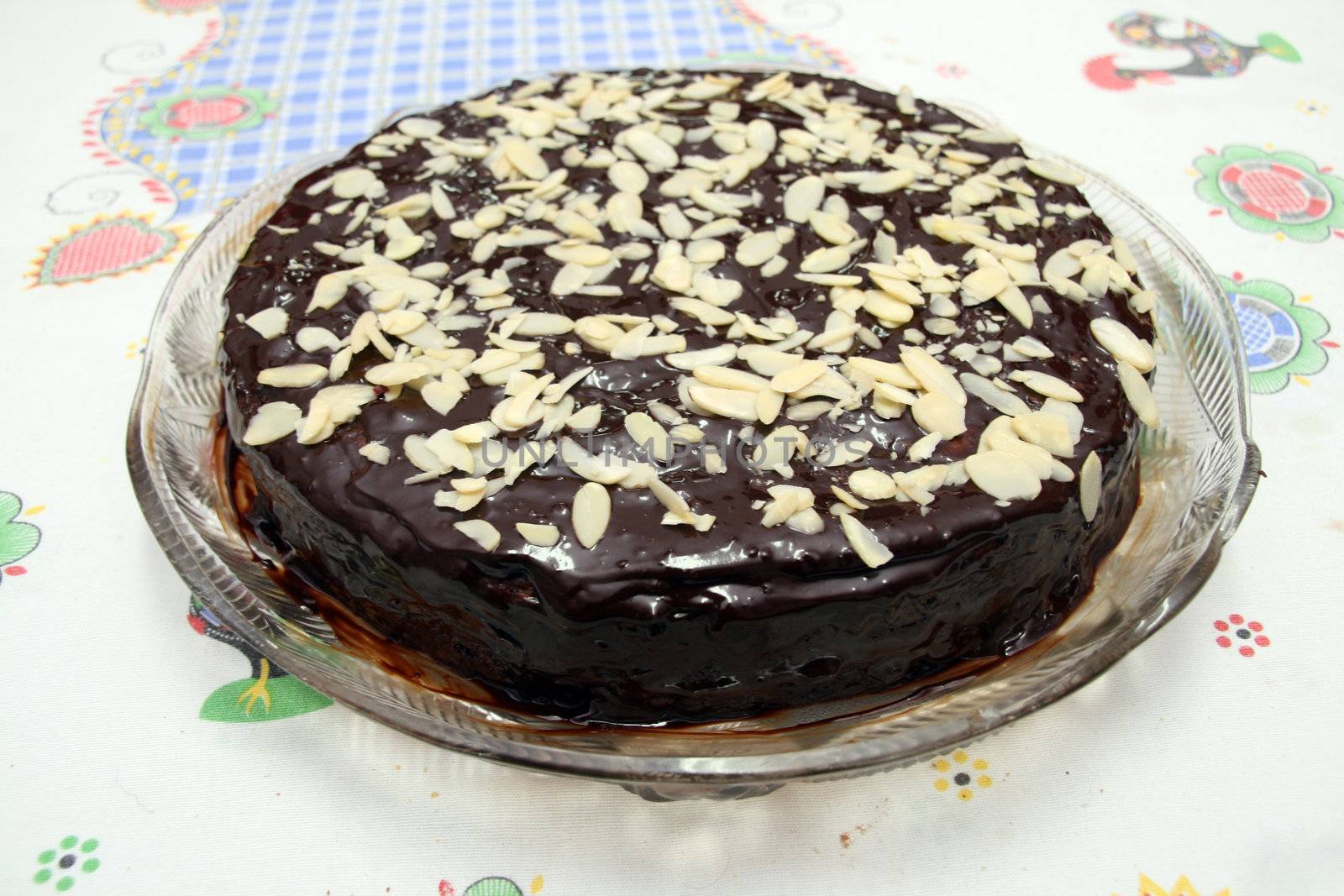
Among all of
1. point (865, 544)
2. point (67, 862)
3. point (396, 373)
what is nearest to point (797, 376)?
point (865, 544)

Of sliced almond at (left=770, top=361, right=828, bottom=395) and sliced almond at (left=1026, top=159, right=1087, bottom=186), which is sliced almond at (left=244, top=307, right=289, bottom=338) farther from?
sliced almond at (left=1026, top=159, right=1087, bottom=186)

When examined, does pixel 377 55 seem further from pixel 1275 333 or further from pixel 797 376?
pixel 1275 333

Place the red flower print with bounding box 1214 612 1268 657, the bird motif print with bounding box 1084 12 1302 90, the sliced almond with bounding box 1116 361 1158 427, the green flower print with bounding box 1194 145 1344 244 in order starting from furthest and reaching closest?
the bird motif print with bounding box 1084 12 1302 90 < the green flower print with bounding box 1194 145 1344 244 < the red flower print with bounding box 1214 612 1268 657 < the sliced almond with bounding box 1116 361 1158 427

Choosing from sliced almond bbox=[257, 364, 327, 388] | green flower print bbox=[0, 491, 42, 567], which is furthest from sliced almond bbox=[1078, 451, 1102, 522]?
green flower print bbox=[0, 491, 42, 567]

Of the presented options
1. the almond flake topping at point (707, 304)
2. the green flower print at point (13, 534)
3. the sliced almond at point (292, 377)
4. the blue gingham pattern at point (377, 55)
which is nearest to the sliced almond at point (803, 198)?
the almond flake topping at point (707, 304)

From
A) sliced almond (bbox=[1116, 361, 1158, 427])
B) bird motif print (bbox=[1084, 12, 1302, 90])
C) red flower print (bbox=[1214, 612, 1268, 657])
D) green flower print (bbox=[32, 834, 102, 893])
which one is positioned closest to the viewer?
green flower print (bbox=[32, 834, 102, 893])

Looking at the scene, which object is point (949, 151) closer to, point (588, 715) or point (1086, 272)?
point (1086, 272)

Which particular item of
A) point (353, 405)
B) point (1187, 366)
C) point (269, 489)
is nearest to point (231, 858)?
point (269, 489)
